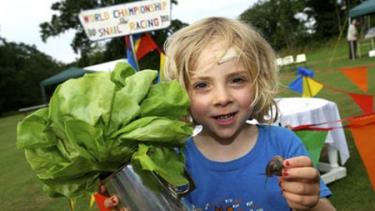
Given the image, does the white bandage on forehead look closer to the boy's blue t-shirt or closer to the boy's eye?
the boy's eye

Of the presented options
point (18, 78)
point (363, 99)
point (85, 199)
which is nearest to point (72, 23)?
point (18, 78)

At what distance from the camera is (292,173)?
1.15 meters

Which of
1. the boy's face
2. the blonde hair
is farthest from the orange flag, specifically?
the boy's face

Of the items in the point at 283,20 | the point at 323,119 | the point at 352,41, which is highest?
the point at 323,119

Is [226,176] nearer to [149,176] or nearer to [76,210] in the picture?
[149,176]

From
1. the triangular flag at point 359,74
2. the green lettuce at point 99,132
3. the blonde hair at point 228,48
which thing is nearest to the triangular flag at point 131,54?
the triangular flag at point 359,74

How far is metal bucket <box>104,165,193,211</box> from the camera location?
1.06 m

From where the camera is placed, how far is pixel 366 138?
288 cm

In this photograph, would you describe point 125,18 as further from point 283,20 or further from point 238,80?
point 283,20

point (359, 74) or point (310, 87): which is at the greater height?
point (359, 74)

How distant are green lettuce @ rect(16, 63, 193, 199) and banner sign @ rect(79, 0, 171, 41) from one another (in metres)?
6.75

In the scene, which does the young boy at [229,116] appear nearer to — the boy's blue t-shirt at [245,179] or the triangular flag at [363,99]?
the boy's blue t-shirt at [245,179]

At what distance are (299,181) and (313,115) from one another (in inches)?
157

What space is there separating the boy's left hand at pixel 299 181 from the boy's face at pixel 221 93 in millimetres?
343
